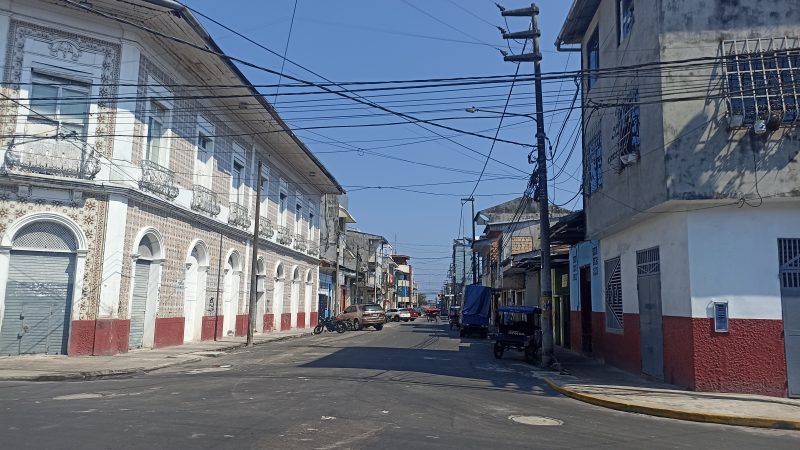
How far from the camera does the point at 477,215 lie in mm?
58469

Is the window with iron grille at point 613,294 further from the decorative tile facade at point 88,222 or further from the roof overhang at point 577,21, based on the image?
the decorative tile facade at point 88,222

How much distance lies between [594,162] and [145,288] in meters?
16.0

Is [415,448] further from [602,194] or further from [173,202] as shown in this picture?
[173,202]

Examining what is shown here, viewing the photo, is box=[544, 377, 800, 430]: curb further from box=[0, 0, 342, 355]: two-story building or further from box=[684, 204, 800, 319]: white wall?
box=[0, 0, 342, 355]: two-story building

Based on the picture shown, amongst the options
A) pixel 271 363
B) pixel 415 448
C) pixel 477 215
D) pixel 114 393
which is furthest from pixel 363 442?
pixel 477 215

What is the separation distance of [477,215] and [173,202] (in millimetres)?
39908

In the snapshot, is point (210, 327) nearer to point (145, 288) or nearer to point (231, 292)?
point (231, 292)

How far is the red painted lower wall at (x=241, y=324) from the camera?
29.5 metres

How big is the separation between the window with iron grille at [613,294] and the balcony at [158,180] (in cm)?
→ 1524

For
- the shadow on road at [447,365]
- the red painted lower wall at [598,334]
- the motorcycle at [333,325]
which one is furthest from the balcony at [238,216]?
the red painted lower wall at [598,334]

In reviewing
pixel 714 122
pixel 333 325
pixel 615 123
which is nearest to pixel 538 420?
pixel 714 122

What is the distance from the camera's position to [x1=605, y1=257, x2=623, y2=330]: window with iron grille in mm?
17781

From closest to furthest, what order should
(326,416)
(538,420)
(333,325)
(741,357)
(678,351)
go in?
(326,416), (538,420), (741,357), (678,351), (333,325)

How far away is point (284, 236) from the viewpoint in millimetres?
36188
